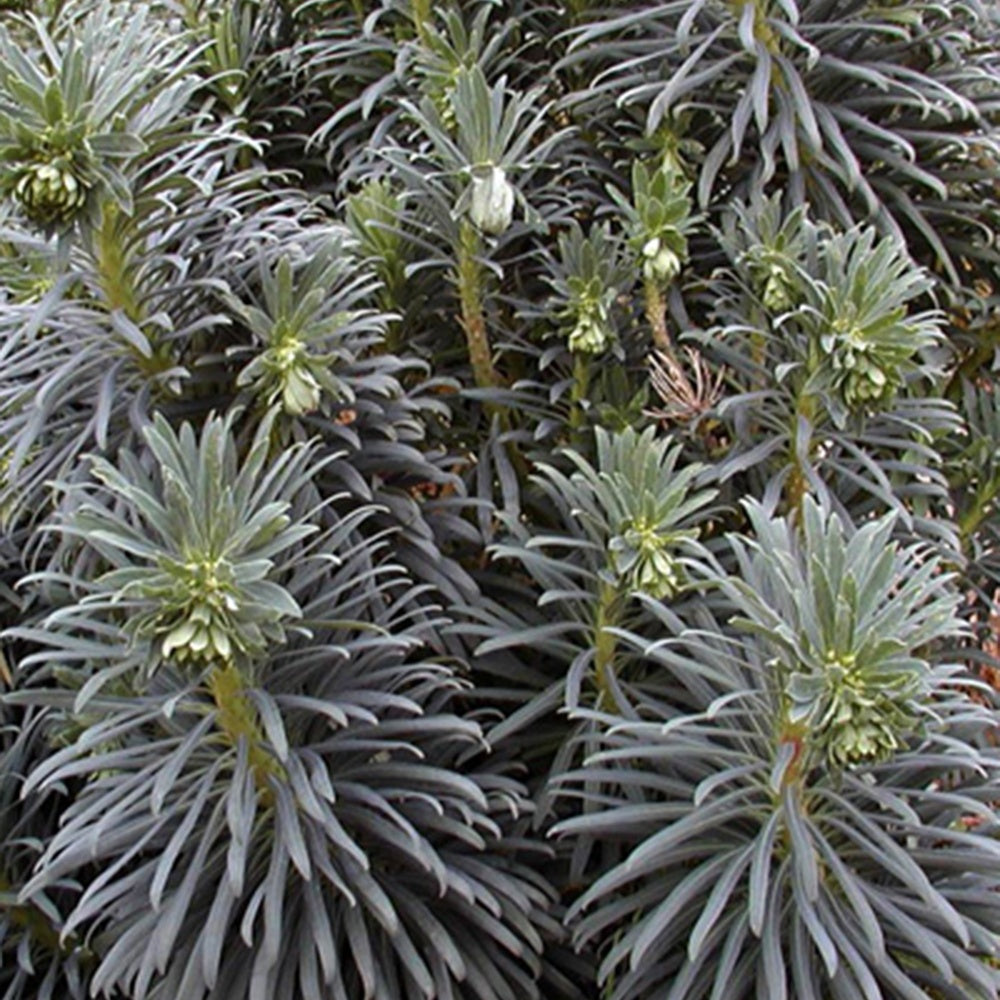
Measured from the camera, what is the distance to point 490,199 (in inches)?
70.3

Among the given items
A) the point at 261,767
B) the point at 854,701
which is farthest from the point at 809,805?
the point at 261,767

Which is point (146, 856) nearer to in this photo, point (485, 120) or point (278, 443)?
point (278, 443)

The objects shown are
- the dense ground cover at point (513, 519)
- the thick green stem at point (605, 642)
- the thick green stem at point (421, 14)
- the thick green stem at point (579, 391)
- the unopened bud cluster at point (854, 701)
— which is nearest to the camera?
the unopened bud cluster at point (854, 701)

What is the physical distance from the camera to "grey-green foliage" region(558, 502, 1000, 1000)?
140 cm

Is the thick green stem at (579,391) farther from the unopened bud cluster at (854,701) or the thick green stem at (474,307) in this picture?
the unopened bud cluster at (854,701)

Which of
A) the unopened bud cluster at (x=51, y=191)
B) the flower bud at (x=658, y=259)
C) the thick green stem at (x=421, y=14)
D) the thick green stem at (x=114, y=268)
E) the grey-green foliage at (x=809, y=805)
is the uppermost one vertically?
the thick green stem at (x=421, y=14)

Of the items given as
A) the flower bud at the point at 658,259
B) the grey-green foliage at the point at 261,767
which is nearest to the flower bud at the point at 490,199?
the flower bud at the point at 658,259

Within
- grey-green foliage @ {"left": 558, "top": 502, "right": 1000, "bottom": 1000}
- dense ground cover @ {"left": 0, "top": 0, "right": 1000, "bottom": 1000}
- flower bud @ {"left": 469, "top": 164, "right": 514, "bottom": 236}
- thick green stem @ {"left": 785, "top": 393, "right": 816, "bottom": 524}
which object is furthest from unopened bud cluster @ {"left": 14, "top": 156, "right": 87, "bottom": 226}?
thick green stem @ {"left": 785, "top": 393, "right": 816, "bottom": 524}

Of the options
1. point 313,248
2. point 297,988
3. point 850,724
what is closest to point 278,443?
point 313,248

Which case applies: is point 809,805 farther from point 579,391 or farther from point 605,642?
point 579,391

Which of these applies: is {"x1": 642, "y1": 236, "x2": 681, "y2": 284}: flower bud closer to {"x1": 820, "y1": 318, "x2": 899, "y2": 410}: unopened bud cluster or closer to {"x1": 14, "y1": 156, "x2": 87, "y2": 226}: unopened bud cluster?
{"x1": 820, "y1": 318, "x2": 899, "y2": 410}: unopened bud cluster

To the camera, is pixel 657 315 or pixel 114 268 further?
pixel 657 315

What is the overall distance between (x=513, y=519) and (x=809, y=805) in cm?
62

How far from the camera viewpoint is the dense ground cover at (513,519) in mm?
1511
